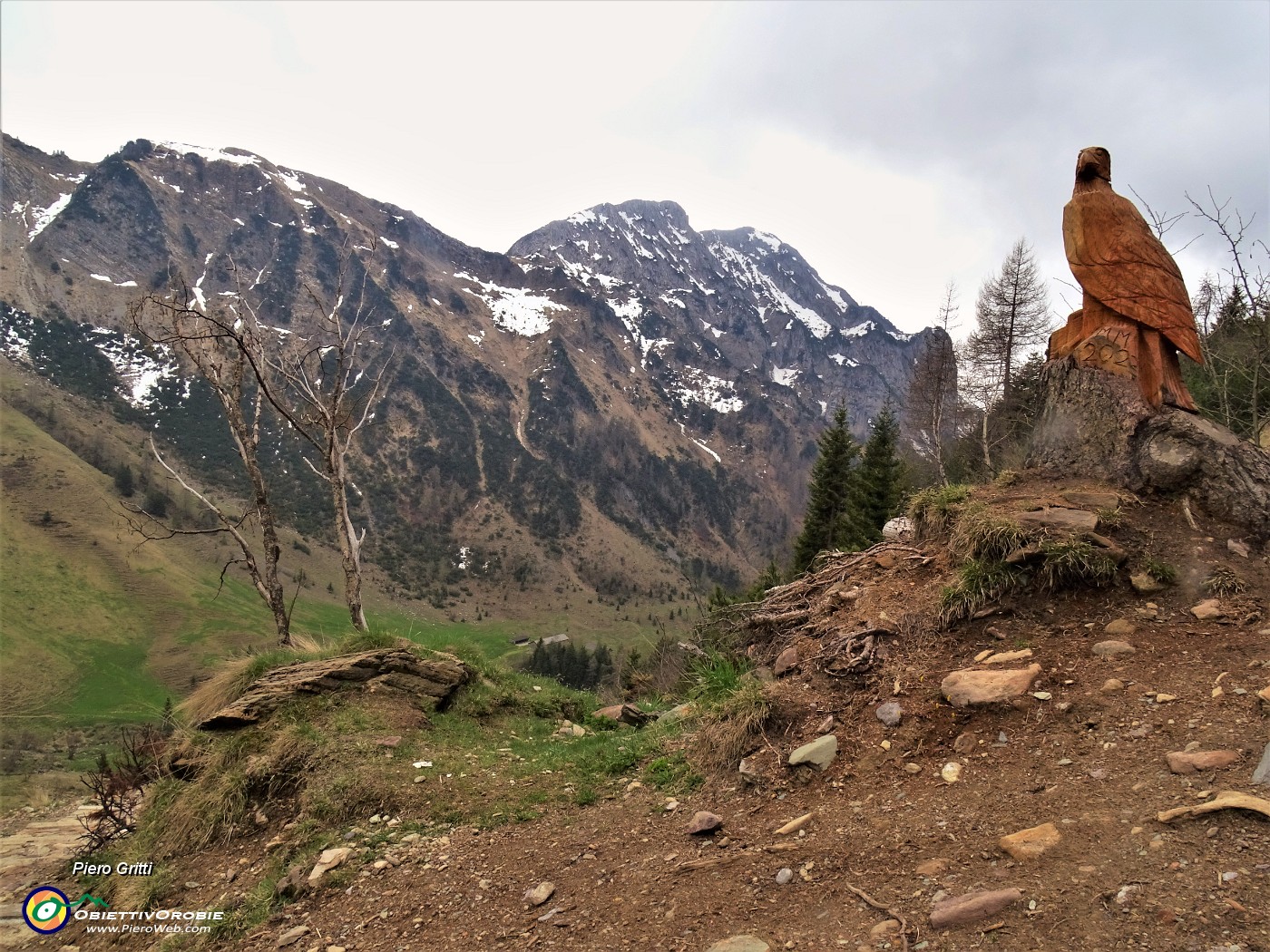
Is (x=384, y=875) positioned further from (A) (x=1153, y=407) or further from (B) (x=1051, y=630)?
(A) (x=1153, y=407)

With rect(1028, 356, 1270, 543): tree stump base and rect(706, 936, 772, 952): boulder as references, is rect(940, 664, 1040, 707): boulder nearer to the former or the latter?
rect(706, 936, 772, 952): boulder

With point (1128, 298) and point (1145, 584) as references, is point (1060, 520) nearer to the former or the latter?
point (1145, 584)

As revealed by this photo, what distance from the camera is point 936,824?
171 inches

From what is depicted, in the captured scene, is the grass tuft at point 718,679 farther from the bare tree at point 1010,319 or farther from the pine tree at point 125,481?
the pine tree at point 125,481

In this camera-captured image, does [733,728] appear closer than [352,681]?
Yes

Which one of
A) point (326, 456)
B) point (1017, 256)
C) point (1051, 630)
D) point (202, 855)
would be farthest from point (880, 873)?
point (1017, 256)

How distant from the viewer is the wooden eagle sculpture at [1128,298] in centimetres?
806

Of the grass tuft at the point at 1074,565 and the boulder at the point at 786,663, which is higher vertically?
the grass tuft at the point at 1074,565

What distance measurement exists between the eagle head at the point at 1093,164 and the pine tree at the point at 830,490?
71.8 ft

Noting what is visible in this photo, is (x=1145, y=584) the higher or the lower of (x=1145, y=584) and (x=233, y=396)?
the lower

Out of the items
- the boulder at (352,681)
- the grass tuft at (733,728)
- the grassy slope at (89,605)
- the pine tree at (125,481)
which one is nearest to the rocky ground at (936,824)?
the grass tuft at (733,728)

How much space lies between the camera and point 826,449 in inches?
1237

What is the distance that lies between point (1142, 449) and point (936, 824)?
5800mm

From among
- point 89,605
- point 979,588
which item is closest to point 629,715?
point 979,588
